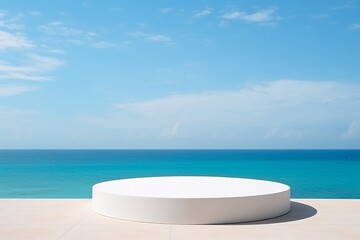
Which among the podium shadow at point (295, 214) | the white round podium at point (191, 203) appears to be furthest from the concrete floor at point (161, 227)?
the white round podium at point (191, 203)

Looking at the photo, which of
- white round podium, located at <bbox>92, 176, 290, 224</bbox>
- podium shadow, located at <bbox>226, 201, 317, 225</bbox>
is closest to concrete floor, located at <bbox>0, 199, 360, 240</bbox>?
podium shadow, located at <bbox>226, 201, 317, 225</bbox>

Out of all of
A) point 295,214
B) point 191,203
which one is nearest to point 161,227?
point 191,203

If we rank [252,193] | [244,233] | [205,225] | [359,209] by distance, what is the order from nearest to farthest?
[244,233] → [205,225] → [252,193] → [359,209]

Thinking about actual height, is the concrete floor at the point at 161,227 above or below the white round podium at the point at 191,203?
below

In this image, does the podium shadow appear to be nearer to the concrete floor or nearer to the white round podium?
the concrete floor

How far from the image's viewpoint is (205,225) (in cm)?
1059

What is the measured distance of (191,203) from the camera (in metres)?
10.6

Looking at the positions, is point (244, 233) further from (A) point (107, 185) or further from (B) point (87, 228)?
(A) point (107, 185)

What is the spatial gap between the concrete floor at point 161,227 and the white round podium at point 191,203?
23cm

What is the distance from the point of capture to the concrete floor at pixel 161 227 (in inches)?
380

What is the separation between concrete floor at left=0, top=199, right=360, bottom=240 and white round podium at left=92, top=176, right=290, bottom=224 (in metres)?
0.23

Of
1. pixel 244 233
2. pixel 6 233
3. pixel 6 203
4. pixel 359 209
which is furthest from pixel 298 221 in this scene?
pixel 6 203

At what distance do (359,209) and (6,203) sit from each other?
1096 cm

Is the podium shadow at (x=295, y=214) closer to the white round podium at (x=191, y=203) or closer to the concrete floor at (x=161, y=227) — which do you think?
the concrete floor at (x=161, y=227)
